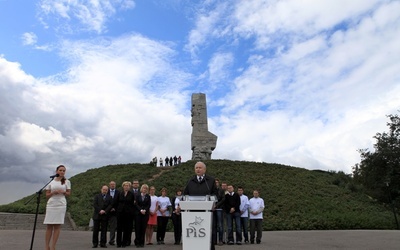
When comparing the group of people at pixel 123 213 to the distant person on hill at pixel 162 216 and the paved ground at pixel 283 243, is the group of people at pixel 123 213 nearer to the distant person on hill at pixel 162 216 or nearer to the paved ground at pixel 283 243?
the paved ground at pixel 283 243

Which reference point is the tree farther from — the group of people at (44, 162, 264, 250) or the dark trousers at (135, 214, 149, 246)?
the dark trousers at (135, 214, 149, 246)

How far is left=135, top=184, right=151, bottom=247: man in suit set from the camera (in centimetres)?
1098

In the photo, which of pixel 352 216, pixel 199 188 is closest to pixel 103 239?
pixel 199 188

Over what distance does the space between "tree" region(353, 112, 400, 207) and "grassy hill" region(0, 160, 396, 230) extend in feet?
6.60

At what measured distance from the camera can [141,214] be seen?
11164 millimetres

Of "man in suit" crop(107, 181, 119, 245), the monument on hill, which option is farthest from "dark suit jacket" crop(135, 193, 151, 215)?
the monument on hill

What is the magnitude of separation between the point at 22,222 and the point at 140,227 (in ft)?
37.6

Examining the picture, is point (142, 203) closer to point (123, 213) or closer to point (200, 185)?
point (123, 213)

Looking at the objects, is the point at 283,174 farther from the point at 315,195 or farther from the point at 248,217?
the point at 248,217

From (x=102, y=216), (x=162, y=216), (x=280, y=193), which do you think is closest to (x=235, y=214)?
(x=162, y=216)

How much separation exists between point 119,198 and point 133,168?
25.5 m

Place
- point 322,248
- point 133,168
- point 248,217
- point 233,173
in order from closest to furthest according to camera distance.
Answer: point 322,248 → point 248,217 → point 233,173 → point 133,168

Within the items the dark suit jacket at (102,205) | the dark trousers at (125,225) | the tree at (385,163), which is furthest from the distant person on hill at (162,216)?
the tree at (385,163)

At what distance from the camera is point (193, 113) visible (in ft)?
120
